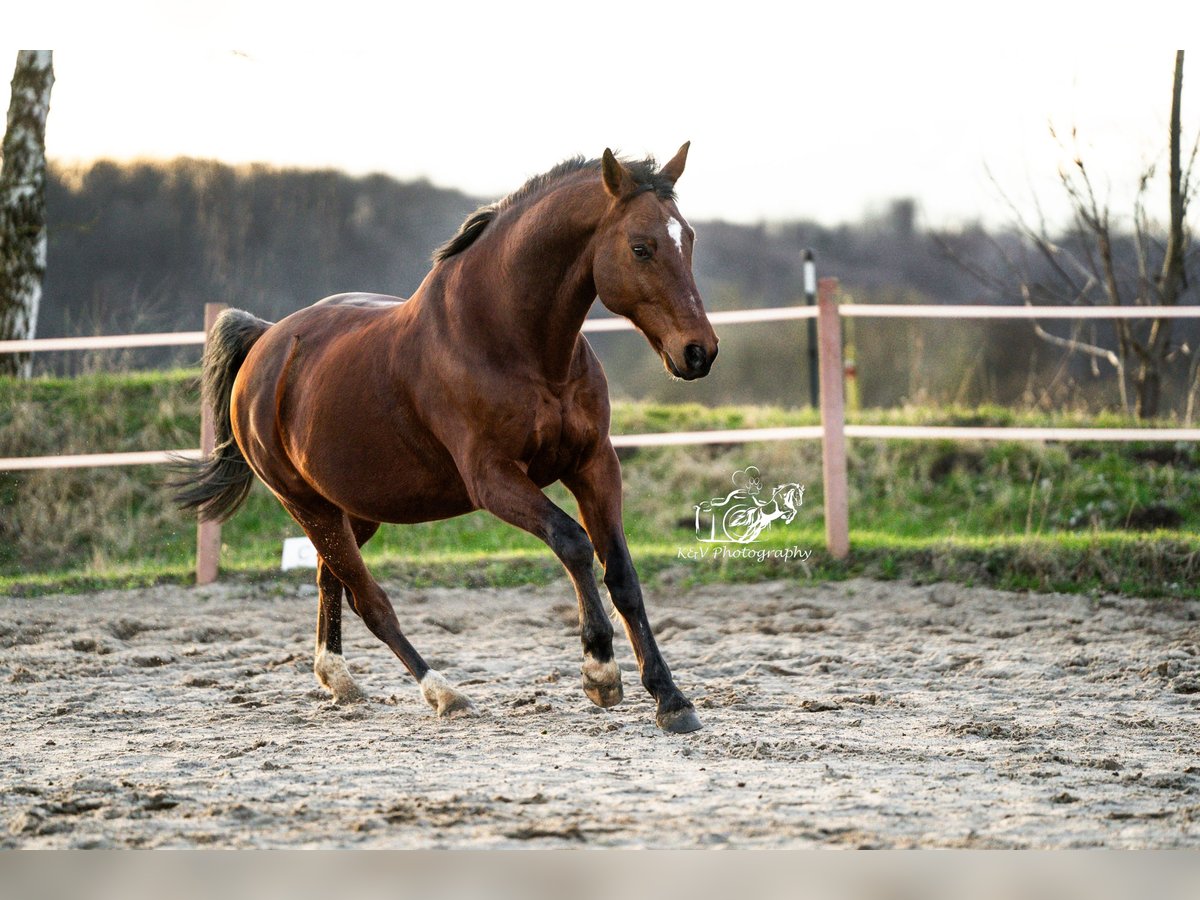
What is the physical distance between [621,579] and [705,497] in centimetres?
537

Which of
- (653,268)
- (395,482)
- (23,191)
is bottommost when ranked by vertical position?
(395,482)

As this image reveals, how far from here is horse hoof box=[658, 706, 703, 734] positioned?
4055 millimetres

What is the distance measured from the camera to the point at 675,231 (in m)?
3.94

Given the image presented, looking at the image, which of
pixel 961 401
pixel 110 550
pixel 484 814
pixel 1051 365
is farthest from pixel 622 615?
pixel 1051 365

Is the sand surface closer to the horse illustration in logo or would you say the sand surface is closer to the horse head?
the horse illustration in logo

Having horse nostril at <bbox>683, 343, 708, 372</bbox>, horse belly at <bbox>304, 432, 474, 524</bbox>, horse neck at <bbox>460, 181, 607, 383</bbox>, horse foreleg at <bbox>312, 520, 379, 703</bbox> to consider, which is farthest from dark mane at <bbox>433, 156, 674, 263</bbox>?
horse foreleg at <bbox>312, 520, 379, 703</bbox>

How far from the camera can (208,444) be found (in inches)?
312

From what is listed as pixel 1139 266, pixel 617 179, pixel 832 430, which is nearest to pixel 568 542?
pixel 617 179

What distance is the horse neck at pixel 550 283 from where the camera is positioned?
13.7 ft

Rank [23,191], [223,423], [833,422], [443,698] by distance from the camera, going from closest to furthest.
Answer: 1. [443,698]
2. [223,423]
3. [833,422]
4. [23,191]

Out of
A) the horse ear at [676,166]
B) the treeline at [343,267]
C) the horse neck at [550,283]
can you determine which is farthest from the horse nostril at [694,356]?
the treeline at [343,267]

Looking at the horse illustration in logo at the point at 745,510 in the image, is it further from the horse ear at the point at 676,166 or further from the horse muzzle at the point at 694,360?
the horse muzzle at the point at 694,360

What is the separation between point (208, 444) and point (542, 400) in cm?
433

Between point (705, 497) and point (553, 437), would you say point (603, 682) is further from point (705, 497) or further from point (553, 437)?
point (705, 497)
